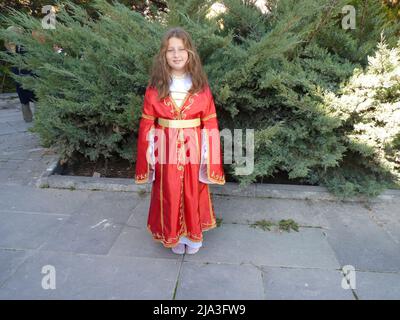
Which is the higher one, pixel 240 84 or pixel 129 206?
pixel 240 84

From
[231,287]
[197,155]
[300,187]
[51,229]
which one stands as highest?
[197,155]

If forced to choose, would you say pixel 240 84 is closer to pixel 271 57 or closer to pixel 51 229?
pixel 271 57

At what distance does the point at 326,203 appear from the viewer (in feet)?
12.2

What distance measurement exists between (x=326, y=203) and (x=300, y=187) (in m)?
0.31

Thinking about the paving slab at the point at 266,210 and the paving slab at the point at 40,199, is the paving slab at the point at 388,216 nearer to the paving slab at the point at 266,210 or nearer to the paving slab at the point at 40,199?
the paving slab at the point at 266,210

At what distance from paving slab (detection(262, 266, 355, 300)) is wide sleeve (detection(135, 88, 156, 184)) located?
1140 millimetres

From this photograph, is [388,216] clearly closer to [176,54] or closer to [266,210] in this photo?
[266,210]

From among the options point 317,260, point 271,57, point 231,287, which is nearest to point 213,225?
point 231,287

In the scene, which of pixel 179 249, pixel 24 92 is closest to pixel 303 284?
pixel 179 249

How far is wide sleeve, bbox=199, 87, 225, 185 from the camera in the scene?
272 cm

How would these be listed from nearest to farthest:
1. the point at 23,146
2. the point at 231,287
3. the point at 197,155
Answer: the point at 231,287 → the point at 197,155 → the point at 23,146

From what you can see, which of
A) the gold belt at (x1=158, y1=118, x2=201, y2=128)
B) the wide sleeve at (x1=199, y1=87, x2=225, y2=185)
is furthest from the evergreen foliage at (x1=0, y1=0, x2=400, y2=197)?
the gold belt at (x1=158, y1=118, x2=201, y2=128)

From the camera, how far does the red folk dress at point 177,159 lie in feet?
8.62

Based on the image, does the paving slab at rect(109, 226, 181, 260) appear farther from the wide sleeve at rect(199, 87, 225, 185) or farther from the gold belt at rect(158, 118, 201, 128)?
the gold belt at rect(158, 118, 201, 128)
